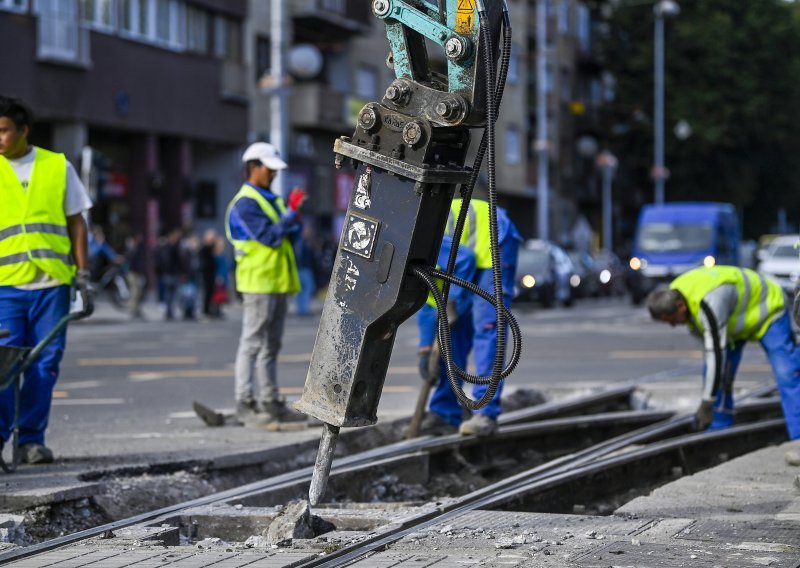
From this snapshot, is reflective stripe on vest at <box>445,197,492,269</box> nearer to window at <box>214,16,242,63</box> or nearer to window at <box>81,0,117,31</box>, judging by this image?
window at <box>81,0,117,31</box>

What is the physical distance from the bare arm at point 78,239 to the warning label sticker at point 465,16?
369 centimetres

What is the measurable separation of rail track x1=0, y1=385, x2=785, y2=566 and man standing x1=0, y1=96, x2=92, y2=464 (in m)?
1.39

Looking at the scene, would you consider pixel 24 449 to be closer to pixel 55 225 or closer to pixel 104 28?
pixel 55 225

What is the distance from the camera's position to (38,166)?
8828 millimetres

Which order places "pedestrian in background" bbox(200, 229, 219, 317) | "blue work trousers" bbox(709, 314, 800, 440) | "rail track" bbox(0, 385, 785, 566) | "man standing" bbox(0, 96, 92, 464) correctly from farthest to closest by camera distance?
"pedestrian in background" bbox(200, 229, 219, 317), "blue work trousers" bbox(709, 314, 800, 440), "man standing" bbox(0, 96, 92, 464), "rail track" bbox(0, 385, 785, 566)

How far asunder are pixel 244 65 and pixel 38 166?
33913mm

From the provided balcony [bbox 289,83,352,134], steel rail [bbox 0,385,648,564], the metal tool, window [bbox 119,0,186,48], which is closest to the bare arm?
steel rail [bbox 0,385,648,564]

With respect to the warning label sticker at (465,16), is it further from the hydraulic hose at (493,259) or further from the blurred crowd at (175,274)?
the blurred crowd at (175,274)

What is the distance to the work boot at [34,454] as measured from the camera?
28.5ft

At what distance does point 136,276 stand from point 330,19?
16.0 meters

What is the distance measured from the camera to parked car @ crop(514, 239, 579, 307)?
3844 cm

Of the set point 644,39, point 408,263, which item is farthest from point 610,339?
point 644,39

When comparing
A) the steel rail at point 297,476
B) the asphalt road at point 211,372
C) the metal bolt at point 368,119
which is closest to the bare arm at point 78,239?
the asphalt road at point 211,372

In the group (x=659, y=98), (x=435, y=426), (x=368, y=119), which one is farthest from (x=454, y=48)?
(x=659, y=98)
